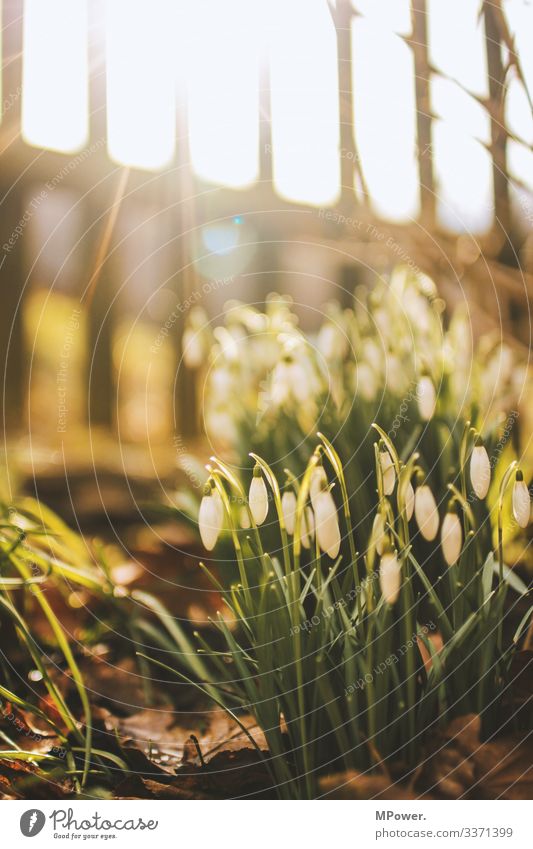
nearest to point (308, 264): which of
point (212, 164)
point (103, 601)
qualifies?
point (212, 164)

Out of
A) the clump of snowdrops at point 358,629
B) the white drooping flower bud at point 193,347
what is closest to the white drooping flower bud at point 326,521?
the clump of snowdrops at point 358,629

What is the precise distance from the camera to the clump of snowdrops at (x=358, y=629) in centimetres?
38

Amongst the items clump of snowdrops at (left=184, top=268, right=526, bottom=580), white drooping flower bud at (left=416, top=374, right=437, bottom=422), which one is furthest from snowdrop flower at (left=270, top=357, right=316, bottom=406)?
white drooping flower bud at (left=416, top=374, right=437, bottom=422)

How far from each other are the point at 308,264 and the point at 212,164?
0.21m

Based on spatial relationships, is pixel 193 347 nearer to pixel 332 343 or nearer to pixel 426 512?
pixel 332 343

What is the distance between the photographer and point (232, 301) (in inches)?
26.1

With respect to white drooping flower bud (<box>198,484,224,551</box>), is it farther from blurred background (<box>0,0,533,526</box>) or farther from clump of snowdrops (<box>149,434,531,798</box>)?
blurred background (<box>0,0,533,526</box>)

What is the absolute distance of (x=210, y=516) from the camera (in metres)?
0.39

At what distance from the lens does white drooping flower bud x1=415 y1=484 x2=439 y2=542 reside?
1.30 feet

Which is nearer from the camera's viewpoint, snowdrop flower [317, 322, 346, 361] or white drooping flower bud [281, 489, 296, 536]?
white drooping flower bud [281, 489, 296, 536]

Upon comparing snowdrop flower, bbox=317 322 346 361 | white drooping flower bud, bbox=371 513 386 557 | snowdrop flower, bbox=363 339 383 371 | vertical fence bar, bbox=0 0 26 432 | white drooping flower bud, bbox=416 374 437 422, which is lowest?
white drooping flower bud, bbox=371 513 386 557

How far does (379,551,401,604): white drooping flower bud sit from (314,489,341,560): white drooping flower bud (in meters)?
0.04

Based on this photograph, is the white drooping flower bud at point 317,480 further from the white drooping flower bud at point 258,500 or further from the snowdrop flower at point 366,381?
the snowdrop flower at point 366,381

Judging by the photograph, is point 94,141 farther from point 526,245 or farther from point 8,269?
point 526,245
